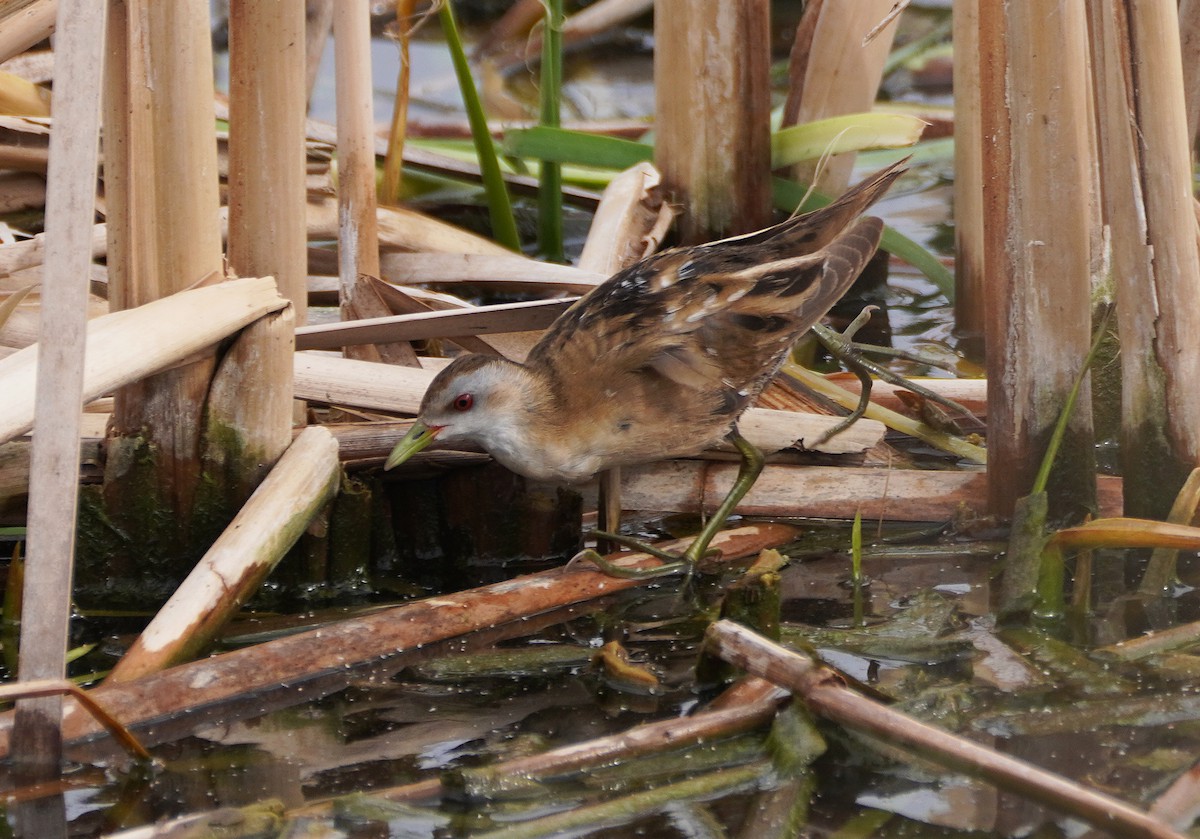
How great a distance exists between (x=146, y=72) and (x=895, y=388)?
91.5 inches

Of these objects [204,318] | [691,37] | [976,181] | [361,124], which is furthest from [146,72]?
[976,181]

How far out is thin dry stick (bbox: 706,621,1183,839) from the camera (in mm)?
1978

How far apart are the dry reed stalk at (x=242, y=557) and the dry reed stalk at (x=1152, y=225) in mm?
1860

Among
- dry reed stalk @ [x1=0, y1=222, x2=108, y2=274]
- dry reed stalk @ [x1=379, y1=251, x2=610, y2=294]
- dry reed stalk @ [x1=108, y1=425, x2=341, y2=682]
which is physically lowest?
dry reed stalk @ [x1=108, y1=425, x2=341, y2=682]

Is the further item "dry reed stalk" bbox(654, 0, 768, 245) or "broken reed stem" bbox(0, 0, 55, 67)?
"dry reed stalk" bbox(654, 0, 768, 245)

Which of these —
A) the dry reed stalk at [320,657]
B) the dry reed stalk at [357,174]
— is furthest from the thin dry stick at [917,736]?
the dry reed stalk at [357,174]

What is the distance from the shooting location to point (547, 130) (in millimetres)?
4574

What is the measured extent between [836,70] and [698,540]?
A: 215 cm

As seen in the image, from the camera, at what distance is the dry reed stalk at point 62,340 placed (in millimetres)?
2090

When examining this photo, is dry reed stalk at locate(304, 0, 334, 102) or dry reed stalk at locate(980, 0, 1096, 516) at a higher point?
dry reed stalk at locate(304, 0, 334, 102)

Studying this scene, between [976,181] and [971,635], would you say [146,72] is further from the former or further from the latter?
[976,181]

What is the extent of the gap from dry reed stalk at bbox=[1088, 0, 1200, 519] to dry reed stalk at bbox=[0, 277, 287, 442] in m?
1.89

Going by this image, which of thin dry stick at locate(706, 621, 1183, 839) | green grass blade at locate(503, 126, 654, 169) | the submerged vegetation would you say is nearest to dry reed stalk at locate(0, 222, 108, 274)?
the submerged vegetation

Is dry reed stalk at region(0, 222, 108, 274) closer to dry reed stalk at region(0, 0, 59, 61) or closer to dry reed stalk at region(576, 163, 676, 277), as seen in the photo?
dry reed stalk at region(0, 0, 59, 61)
